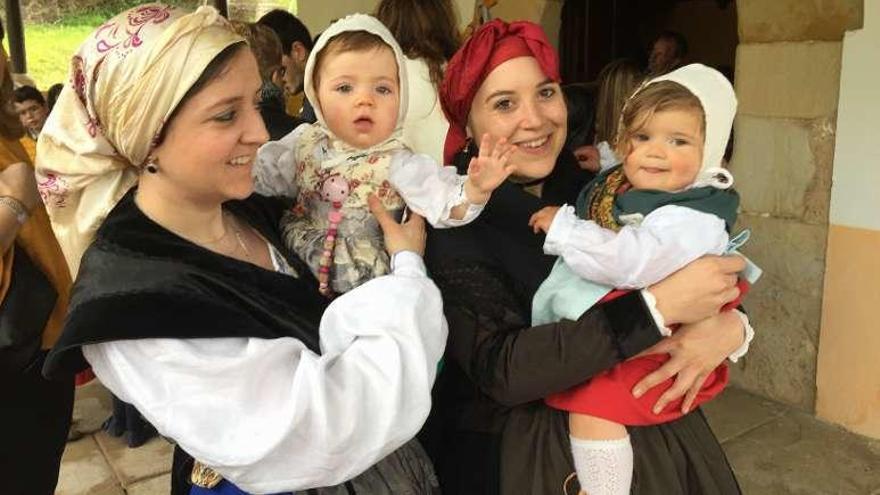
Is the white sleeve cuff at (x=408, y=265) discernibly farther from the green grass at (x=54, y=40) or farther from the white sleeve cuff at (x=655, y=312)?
the green grass at (x=54, y=40)

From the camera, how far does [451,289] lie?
1.59 m

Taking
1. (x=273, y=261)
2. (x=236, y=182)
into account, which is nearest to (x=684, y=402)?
(x=273, y=261)

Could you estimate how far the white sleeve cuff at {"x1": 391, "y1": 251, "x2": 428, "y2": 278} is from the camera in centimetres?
148

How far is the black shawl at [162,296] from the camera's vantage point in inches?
49.1

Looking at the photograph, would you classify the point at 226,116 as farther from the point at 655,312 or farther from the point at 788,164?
the point at 788,164

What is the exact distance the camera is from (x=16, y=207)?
1.96 m

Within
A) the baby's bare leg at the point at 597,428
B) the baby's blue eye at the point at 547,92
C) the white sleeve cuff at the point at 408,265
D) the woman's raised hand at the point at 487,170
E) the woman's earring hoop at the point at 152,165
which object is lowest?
the baby's bare leg at the point at 597,428

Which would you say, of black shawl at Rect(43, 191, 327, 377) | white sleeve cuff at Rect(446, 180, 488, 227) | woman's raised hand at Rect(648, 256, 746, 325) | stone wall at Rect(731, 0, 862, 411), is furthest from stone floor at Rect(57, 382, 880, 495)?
black shawl at Rect(43, 191, 327, 377)

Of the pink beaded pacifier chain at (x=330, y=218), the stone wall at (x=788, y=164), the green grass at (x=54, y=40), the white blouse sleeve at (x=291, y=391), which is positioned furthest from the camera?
the green grass at (x=54, y=40)

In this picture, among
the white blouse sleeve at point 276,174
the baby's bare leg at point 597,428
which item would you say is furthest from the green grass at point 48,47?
the baby's bare leg at point 597,428

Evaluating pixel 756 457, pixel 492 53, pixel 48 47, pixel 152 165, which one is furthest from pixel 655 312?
pixel 48 47

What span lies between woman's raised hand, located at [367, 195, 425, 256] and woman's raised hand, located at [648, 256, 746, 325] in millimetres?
475

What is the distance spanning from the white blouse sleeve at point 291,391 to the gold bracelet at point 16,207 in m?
0.83

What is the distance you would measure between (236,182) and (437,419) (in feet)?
2.42
